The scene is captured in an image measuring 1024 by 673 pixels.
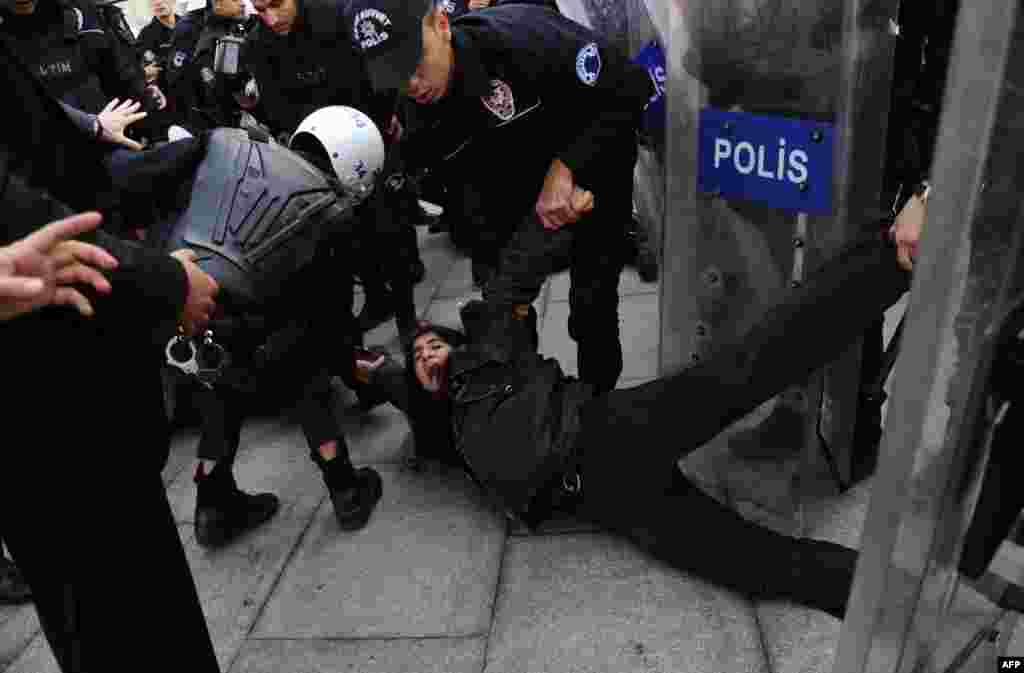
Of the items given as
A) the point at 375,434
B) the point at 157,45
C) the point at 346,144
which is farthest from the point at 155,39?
the point at 375,434

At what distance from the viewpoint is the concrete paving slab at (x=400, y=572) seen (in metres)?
2.03

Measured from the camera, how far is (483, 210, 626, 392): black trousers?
228 cm

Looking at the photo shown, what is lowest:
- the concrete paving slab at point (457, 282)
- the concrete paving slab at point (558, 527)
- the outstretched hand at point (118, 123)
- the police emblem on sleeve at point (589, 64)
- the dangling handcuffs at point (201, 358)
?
the concrete paving slab at point (457, 282)

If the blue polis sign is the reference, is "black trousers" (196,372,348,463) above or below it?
below

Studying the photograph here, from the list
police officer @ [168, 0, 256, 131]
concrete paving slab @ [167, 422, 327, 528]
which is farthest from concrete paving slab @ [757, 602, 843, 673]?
police officer @ [168, 0, 256, 131]

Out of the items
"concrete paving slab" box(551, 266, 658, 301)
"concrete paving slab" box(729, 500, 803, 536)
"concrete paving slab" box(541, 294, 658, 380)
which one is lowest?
"concrete paving slab" box(551, 266, 658, 301)

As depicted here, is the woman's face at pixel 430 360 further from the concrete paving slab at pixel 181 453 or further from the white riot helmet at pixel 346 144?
the concrete paving slab at pixel 181 453

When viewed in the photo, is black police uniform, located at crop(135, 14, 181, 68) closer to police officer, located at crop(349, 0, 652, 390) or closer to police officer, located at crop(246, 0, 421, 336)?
police officer, located at crop(246, 0, 421, 336)

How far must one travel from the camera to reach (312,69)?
3414 mm

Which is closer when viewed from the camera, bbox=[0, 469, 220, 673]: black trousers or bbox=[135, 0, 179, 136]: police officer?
bbox=[0, 469, 220, 673]: black trousers

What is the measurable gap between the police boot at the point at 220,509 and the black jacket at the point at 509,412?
23.5 inches

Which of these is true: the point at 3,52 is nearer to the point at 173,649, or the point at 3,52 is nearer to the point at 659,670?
the point at 173,649

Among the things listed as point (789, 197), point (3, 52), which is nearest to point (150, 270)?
point (3, 52)

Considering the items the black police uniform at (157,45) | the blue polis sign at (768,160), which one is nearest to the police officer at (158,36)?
the black police uniform at (157,45)
